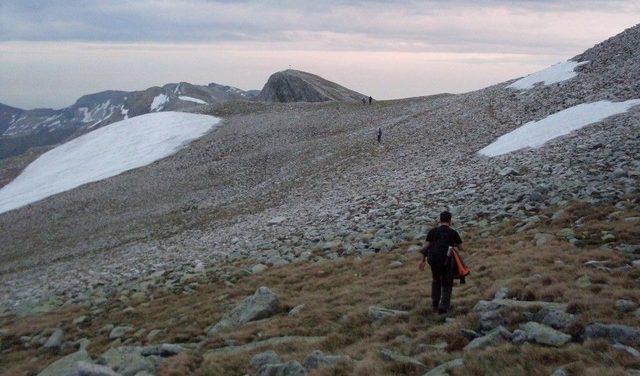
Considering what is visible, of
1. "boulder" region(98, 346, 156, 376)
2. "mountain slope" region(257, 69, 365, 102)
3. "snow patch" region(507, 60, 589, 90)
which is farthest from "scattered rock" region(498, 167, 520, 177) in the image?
"mountain slope" region(257, 69, 365, 102)

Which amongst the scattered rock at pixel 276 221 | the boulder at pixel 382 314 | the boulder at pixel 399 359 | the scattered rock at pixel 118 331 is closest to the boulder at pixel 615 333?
the boulder at pixel 399 359

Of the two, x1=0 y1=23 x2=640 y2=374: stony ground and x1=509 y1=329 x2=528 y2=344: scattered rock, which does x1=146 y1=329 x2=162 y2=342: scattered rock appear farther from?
x1=509 y1=329 x2=528 y2=344: scattered rock

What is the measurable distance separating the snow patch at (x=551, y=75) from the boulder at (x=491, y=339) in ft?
122

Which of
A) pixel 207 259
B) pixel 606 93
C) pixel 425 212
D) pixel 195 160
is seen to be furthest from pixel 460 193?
pixel 195 160

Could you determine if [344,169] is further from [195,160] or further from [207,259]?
[195,160]

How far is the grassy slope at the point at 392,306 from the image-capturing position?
30.0ft

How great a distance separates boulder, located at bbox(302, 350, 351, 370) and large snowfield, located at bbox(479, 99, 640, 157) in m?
20.9

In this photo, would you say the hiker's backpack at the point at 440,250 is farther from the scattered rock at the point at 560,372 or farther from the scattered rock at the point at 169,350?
the scattered rock at the point at 169,350

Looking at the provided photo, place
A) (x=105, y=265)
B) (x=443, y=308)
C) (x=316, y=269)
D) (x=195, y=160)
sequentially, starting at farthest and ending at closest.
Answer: (x=195, y=160), (x=105, y=265), (x=316, y=269), (x=443, y=308)

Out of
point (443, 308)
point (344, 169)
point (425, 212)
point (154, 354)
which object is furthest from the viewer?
point (344, 169)

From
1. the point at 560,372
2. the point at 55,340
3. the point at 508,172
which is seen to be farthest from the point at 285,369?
the point at 508,172

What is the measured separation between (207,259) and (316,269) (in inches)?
262

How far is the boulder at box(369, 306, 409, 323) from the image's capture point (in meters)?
12.1

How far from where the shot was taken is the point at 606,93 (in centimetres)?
3200
